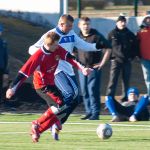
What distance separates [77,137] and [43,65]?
1341 millimetres

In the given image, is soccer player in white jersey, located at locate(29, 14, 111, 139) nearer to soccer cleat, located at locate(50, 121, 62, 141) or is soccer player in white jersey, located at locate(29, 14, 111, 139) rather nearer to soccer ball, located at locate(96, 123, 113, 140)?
soccer cleat, located at locate(50, 121, 62, 141)

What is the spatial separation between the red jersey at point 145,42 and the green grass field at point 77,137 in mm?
2185

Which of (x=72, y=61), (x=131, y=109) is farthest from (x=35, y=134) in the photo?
(x=131, y=109)

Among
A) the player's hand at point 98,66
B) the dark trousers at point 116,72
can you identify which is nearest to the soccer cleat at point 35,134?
the player's hand at point 98,66

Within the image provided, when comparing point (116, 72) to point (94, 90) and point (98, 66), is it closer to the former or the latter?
point (94, 90)

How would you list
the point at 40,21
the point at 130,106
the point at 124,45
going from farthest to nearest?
the point at 40,21 < the point at 124,45 < the point at 130,106

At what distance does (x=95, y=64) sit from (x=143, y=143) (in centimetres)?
471

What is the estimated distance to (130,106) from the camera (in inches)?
707

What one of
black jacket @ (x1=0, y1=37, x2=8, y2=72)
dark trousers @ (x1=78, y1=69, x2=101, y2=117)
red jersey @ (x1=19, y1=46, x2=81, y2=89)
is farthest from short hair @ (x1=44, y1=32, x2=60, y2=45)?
black jacket @ (x1=0, y1=37, x2=8, y2=72)

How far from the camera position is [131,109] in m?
17.9

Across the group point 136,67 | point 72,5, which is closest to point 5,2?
point 72,5

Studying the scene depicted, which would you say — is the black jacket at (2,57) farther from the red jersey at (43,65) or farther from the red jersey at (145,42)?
the red jersey at (43,65)

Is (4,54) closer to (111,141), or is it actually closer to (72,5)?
(111,141)

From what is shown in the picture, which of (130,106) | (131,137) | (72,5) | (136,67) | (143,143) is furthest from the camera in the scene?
(72,5)
